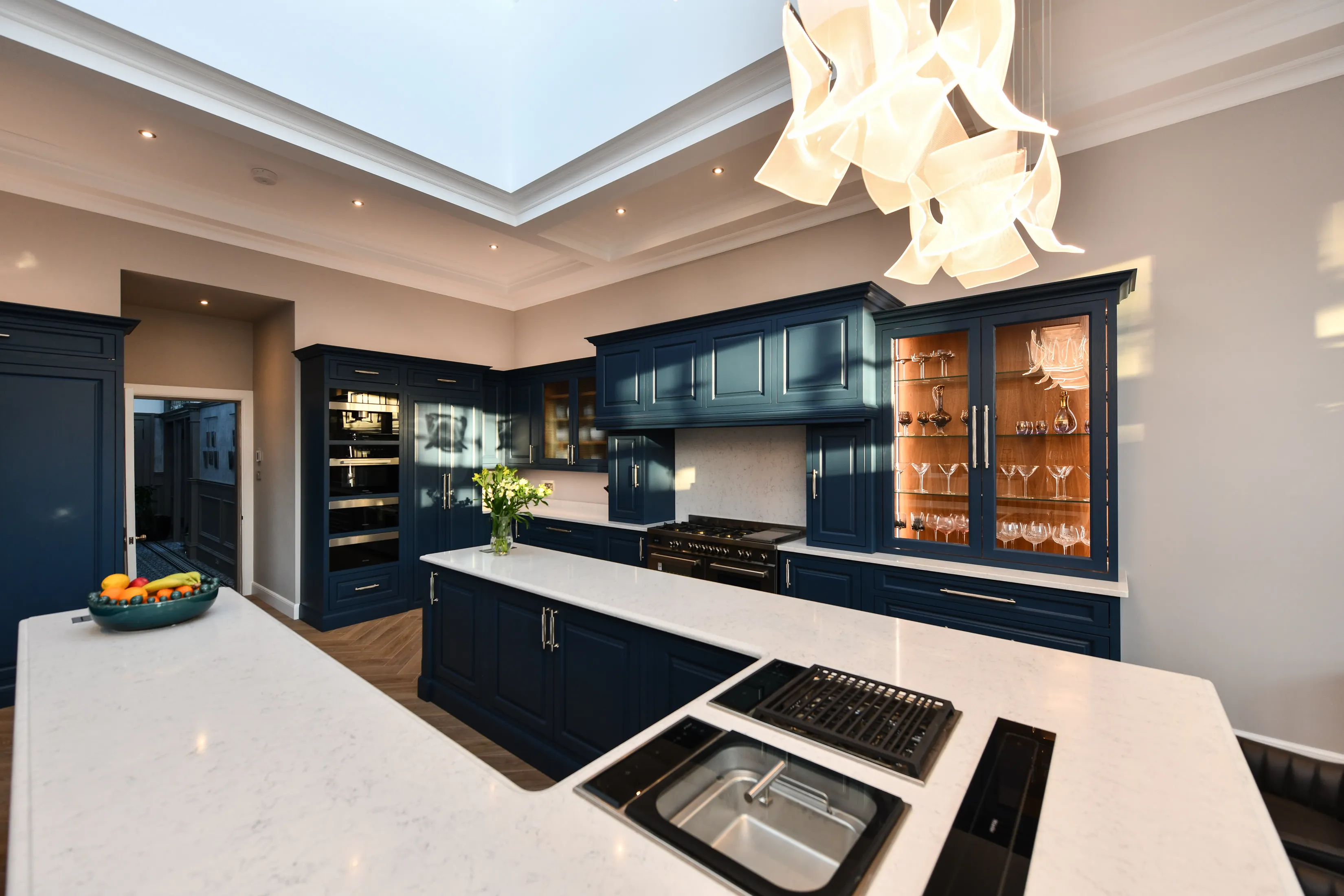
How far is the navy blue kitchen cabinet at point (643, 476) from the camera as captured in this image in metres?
4.69

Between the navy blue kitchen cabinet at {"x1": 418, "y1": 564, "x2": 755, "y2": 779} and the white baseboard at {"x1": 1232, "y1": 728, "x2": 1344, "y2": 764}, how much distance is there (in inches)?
99.0

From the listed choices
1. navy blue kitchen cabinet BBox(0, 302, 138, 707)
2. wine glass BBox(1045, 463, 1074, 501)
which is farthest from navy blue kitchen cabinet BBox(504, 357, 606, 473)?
wine glass BBox(1045, 463, 1074, 501)

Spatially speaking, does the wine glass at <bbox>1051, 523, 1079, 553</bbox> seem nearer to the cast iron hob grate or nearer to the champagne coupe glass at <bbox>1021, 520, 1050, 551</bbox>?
the champagne coupe glass at <bbox>1021, 520, 1050, 551</bbox>

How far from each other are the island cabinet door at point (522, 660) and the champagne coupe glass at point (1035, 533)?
8.18ft

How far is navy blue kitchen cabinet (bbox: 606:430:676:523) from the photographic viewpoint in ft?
15.4

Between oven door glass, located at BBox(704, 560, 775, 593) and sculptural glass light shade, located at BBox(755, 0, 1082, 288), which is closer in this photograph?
sculptural glass light shade, located at BBox(755, 0, 1082, 288)

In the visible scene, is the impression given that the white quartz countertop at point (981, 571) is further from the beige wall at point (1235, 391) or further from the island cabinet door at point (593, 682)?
the island cabinet door at point (593, 682)

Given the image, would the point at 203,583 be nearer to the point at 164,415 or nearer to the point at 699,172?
the point at 699,172

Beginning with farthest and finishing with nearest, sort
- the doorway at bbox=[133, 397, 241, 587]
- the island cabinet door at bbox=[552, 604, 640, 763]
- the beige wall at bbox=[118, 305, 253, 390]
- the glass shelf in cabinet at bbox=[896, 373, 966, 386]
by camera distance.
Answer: the doorway at bbox=[133, 397, 241, 587] < the beige wall at bbox=[118, 305, 253, 390] < the glass shelf in cabinet at bbox=[896, 373, 966, 386] < the island cabinet door at bbox=[552, 604, 640, 763]

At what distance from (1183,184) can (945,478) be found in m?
1.83

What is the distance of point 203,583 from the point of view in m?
2.11

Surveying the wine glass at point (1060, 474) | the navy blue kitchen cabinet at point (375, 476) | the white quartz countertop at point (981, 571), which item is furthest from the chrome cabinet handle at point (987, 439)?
the navy blue kitchen cabinet at point (375, 476)

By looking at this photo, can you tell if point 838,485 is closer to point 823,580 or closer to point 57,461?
point 823,580

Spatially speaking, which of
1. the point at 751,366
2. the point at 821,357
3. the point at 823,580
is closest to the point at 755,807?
the point at 823,580
